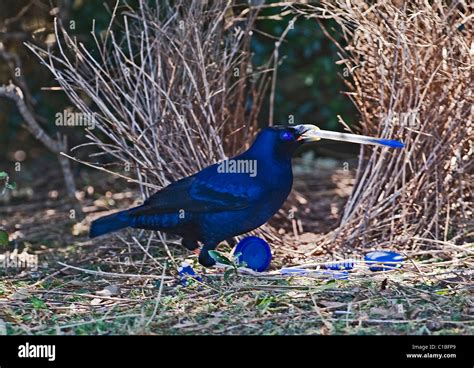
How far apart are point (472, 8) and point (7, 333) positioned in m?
2.68

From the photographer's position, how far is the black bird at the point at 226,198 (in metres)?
4.11

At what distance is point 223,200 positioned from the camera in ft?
13.6

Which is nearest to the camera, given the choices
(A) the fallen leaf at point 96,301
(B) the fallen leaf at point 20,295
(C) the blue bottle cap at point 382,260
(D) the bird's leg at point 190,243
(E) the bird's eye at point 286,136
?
(A) the fallen leaf at point 96,301

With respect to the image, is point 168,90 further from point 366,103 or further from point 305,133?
point 366,103

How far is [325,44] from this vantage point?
6.66 meters

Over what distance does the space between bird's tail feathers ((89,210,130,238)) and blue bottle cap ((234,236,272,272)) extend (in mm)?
537

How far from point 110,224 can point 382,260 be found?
1266mm

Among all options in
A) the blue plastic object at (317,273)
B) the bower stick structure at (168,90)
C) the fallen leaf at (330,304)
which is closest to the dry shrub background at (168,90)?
the bower stick structure at (168,90)

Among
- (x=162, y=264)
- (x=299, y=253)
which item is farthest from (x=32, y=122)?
(x=299, y=253)

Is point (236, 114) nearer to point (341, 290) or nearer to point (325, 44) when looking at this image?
point (341, 290)

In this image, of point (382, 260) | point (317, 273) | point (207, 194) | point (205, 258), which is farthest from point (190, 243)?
point (382, 260)

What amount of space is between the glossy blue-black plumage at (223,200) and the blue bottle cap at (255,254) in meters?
0.07

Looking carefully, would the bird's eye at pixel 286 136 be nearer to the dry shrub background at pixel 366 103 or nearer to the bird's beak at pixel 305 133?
the bird's beak at pixel 305 133

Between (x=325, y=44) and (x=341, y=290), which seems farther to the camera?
(x=325, y=44)
